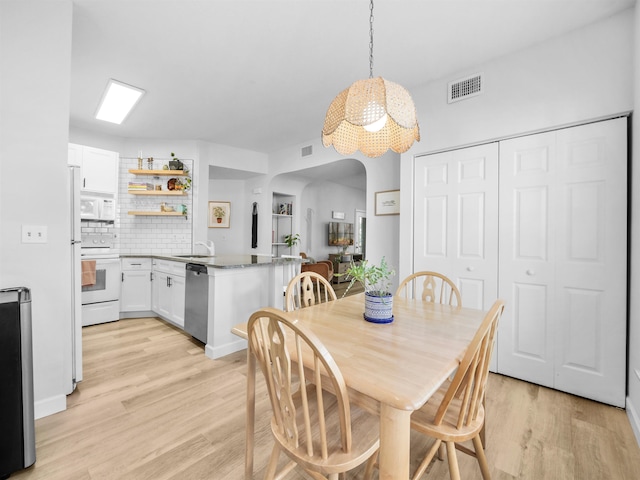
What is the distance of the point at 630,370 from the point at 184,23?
398 cm

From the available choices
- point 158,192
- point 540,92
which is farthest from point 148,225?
point 540,92

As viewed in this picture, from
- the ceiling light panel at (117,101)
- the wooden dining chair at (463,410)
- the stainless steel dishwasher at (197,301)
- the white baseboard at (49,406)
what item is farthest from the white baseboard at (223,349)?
the ceiling light panel at (117,101)

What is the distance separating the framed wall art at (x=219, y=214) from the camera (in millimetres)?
6094

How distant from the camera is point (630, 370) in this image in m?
1.91

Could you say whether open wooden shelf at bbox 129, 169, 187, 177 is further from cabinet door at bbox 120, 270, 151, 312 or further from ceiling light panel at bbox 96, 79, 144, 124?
cabinet door at bbox 120, 270, 151, 312

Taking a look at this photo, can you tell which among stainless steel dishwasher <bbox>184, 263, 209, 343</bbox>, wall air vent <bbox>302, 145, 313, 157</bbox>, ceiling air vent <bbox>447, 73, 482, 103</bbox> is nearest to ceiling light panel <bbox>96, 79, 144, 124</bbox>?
stainless steel dishwasher <bbox>184, 263, 209, 343</bbox>

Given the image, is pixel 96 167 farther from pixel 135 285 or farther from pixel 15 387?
pixel 15 387

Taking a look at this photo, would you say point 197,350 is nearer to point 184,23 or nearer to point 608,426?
point 184,23

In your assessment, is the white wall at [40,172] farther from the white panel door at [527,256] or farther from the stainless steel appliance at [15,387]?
the white panel door at [527,256]

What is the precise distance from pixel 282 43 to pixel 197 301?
8.43 feet

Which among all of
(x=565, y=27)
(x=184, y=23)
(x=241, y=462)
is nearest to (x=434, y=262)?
(x=565, y=27)

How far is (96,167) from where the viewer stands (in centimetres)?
405

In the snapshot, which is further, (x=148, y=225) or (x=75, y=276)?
(x=148, y=225)

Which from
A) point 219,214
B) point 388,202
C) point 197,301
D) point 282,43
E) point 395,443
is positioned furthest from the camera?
point 219,214
